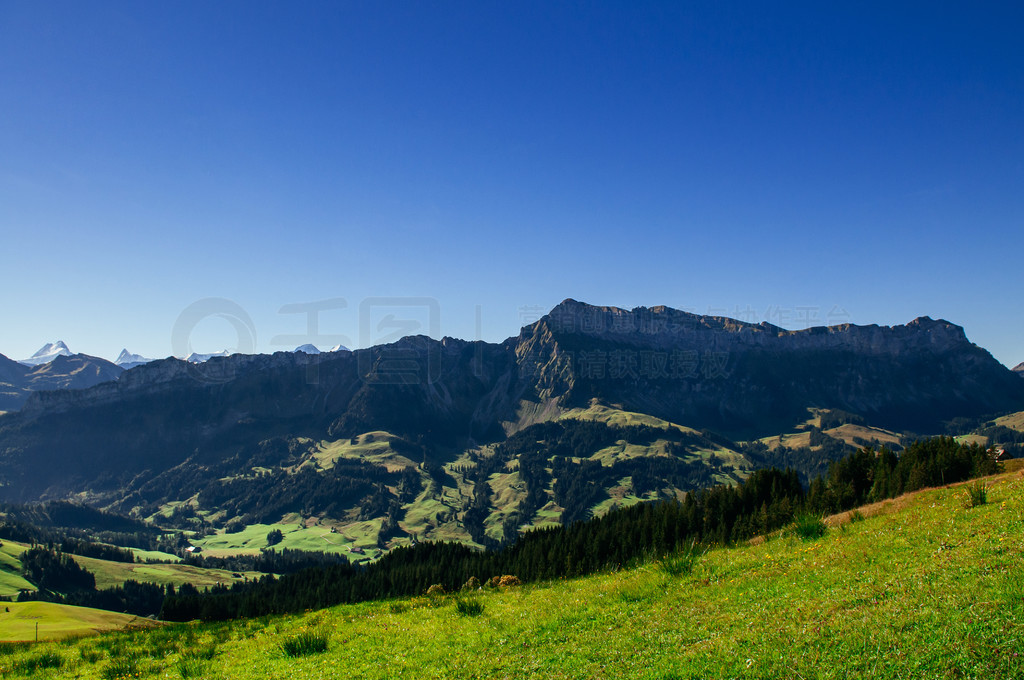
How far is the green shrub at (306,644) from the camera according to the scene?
21438mm

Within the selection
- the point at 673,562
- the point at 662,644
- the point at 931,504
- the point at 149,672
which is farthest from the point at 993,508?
the point at 149,672

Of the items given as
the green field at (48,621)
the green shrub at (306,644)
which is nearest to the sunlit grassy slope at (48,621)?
the green field at (48,621)

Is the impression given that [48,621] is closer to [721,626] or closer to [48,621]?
[48,621]

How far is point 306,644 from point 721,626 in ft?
54.6

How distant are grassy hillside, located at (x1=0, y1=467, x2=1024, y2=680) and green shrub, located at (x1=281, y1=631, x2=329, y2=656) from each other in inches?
4.3

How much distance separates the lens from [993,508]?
23.0 m

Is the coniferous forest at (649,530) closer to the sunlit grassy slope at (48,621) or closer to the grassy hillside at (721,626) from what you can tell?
the grassy hillside at (721,626)

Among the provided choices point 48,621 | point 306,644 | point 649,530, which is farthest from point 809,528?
point 48,621

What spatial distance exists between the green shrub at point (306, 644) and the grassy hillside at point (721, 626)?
108mm

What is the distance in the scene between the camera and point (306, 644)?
855 inches

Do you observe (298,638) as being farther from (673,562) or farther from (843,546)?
(843,546)

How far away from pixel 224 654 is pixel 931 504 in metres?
37.0

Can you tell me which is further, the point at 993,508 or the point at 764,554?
the point at 764,554

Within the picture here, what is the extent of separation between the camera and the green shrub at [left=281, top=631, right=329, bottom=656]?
70.3 feet
